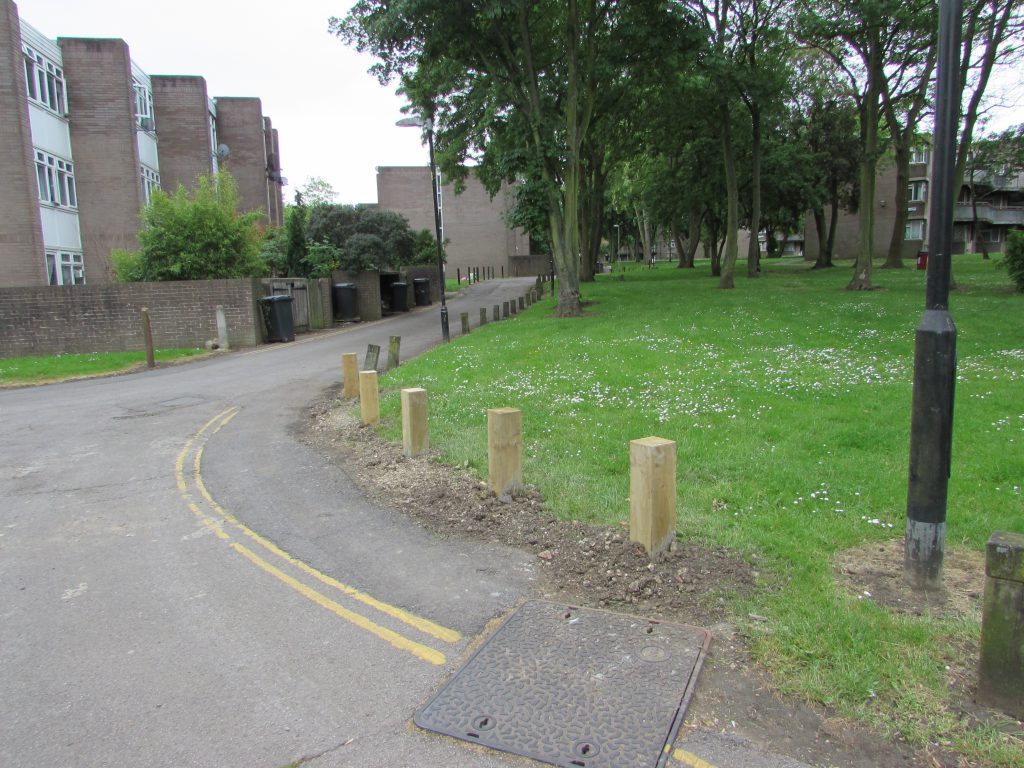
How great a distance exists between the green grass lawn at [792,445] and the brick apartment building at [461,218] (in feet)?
173

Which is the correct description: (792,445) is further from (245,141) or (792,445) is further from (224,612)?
(245,141)

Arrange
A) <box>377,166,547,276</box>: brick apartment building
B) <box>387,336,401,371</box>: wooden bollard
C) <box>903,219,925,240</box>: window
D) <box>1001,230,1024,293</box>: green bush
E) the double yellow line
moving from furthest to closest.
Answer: <box>377,166,547,276</box>: brick apartment building
<box>903,219,925,240</box>: window
<box>1001,230,1024,293</box>: green bush
<box>387,336,401,371</box>: wooden bollard
the double yellow line

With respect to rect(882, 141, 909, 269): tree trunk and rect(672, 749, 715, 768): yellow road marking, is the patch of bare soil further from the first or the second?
rect(882, 141, 909, 269): tree trunk

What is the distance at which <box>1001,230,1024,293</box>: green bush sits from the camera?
2061cm

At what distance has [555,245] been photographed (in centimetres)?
2159

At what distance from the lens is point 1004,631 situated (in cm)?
324

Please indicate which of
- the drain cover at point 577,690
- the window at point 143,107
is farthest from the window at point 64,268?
the drain cover at point 577,690

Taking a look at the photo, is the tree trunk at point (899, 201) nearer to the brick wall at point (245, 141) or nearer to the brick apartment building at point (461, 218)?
the brick wall at point (245, 141)

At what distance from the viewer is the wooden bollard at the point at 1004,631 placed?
3.21 meters

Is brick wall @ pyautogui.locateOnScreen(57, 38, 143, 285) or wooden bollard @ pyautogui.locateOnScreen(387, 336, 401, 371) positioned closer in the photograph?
wooden bollard @ pyautogui.locateOnScreen(387, 336, 401, 371)

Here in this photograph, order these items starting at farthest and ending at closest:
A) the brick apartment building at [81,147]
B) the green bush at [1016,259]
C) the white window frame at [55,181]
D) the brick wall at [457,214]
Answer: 1. the brick wall at [457,214]
2. the white window frame at [55,181]
3. the brick apartment building at [81,147]
4. the green bush at [1016,259]

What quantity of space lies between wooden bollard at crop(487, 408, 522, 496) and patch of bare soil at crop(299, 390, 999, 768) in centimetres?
13

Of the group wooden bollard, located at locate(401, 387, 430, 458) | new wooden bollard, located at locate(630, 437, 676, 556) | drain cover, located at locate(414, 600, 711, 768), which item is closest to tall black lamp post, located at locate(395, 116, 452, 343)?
wooden bollard, located at locate(401, 387, 430, 458)

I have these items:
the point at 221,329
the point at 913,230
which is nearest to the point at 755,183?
the point at 221,329
